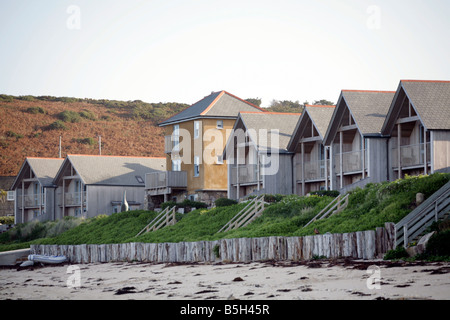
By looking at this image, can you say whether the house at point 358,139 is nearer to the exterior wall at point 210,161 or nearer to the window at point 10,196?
the exterior wall at point 210,161

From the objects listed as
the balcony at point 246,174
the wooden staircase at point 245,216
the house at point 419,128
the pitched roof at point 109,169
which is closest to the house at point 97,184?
the pitched roof at point 109,169

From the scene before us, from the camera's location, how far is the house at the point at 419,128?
3984cm

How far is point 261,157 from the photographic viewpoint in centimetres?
5241

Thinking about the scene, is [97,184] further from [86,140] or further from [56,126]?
[56,126]

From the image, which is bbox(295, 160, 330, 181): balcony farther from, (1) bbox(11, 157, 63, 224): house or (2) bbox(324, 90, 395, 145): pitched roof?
(1) bbox(11, 157, 63, 224): house

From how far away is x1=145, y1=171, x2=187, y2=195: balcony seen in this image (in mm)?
60875

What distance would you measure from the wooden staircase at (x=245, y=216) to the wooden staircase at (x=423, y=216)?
12758mm

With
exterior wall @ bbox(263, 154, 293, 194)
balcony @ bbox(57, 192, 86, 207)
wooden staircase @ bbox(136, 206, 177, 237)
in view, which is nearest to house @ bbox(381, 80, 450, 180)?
exterior wall @ bbox(263, 154, 293, 194)

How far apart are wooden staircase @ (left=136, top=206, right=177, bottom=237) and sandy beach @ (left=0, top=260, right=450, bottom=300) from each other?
10.1 metres

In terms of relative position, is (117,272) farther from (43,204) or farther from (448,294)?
(43,204)

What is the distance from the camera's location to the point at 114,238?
147ft

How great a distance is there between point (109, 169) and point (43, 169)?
817cm

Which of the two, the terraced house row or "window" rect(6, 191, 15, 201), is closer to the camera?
the terraced house row
